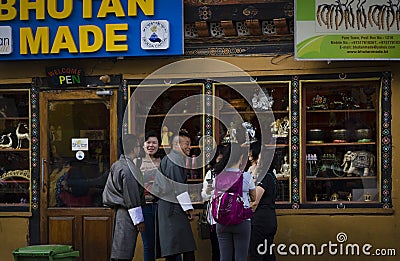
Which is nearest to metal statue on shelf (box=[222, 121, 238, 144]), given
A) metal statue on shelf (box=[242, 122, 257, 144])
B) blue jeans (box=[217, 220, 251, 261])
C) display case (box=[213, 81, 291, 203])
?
display case (box=[213, 81, 291, 203])

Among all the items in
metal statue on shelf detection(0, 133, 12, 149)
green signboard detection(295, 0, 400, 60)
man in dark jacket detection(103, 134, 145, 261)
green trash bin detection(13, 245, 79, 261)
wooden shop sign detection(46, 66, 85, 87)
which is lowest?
green trash bin detection(13, 245, 79, 261)

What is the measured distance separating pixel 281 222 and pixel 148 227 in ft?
5.83

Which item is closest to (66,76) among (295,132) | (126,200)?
(126,200)

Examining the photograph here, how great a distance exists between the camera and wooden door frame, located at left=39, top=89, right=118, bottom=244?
440 inches

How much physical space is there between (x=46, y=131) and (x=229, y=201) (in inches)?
142

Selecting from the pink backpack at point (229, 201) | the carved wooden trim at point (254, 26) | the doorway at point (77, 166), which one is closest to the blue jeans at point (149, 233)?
the doorway at point (77, 166)

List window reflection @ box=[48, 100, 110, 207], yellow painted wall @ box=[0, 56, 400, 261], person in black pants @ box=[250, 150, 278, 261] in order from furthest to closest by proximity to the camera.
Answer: window reflection @ box=[48, 100, 110, 207] < yellow painted wall @ box=[0, 56, 400, 261] < person in black pants @ box=[250, 150, 278, 261]

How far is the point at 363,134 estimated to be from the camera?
1084 centimetres

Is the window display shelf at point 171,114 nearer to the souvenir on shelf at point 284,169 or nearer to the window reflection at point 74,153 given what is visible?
the window reflection at point 74,153

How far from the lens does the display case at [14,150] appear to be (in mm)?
11484

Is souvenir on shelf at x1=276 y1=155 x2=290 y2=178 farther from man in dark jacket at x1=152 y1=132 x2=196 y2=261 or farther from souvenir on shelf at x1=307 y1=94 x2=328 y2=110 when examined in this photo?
man in dark jacket at x1=152 y1=132 x2=196 y2=261

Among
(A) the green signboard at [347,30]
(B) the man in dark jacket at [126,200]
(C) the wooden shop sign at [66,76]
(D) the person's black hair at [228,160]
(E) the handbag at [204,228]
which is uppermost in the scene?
(A) the green signboard at [347,30]

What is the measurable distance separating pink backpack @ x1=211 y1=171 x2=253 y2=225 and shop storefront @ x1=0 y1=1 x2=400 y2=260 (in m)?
2.02

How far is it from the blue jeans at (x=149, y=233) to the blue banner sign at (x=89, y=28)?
2.11 meters
